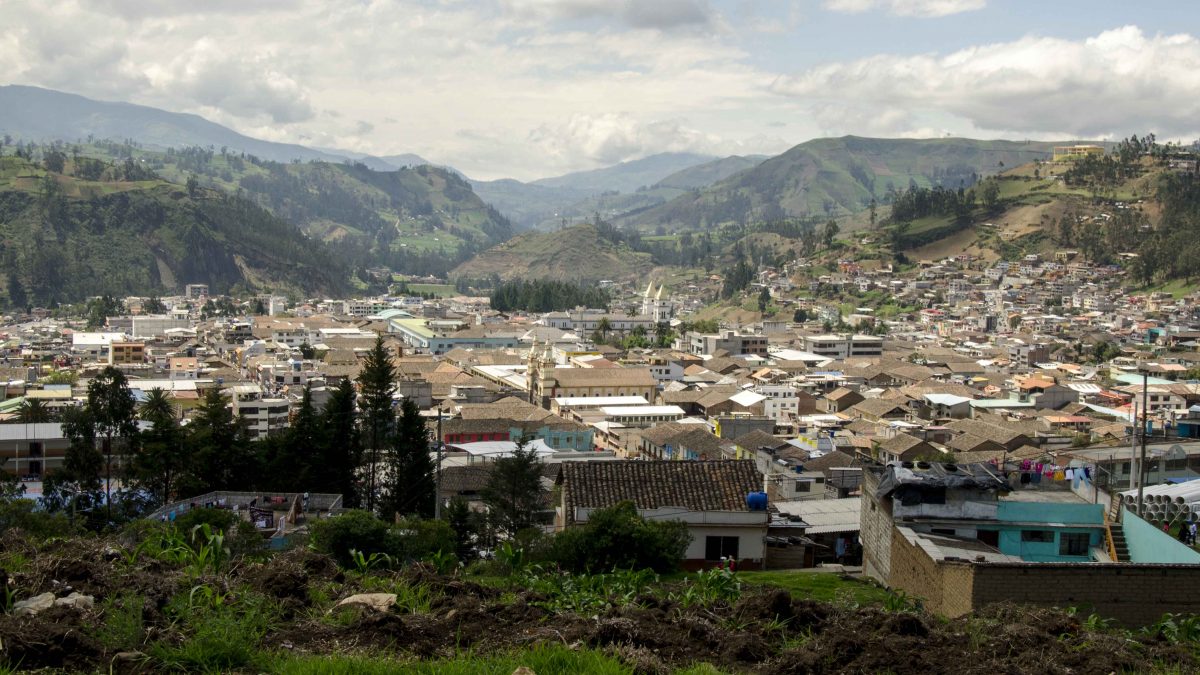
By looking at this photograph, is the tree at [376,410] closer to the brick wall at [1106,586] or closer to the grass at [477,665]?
the brick wall at [1106,586]

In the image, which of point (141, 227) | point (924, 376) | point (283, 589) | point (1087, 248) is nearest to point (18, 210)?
point (141, 227)

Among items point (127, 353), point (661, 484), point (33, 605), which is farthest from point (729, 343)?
point (33, 605)

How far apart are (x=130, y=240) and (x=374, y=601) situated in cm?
10255

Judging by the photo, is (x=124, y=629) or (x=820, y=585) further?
(x=820, y=585)

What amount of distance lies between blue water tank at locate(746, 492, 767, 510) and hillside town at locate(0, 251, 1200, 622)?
0.9 inches

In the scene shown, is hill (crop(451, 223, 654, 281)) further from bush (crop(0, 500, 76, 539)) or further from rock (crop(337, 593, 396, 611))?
rock (crop(337, 593, 396, 611))

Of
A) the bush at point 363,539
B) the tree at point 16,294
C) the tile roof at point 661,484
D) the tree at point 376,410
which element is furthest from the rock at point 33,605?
the tree at point 16,294

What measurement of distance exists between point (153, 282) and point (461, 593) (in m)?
99.1

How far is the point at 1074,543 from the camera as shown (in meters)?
9.70

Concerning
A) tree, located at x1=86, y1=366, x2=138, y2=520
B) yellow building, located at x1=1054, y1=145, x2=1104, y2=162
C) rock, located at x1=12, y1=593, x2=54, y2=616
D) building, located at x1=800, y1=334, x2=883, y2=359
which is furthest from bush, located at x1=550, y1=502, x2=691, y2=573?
yellow building, located at x1=1054, y1=145, x2=1104, y2=162

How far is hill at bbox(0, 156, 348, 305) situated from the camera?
8700 centimetres

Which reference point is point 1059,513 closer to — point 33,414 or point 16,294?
point 33,414

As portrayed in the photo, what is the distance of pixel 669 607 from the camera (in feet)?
17.6

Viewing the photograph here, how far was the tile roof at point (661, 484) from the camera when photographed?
11.2 metres
